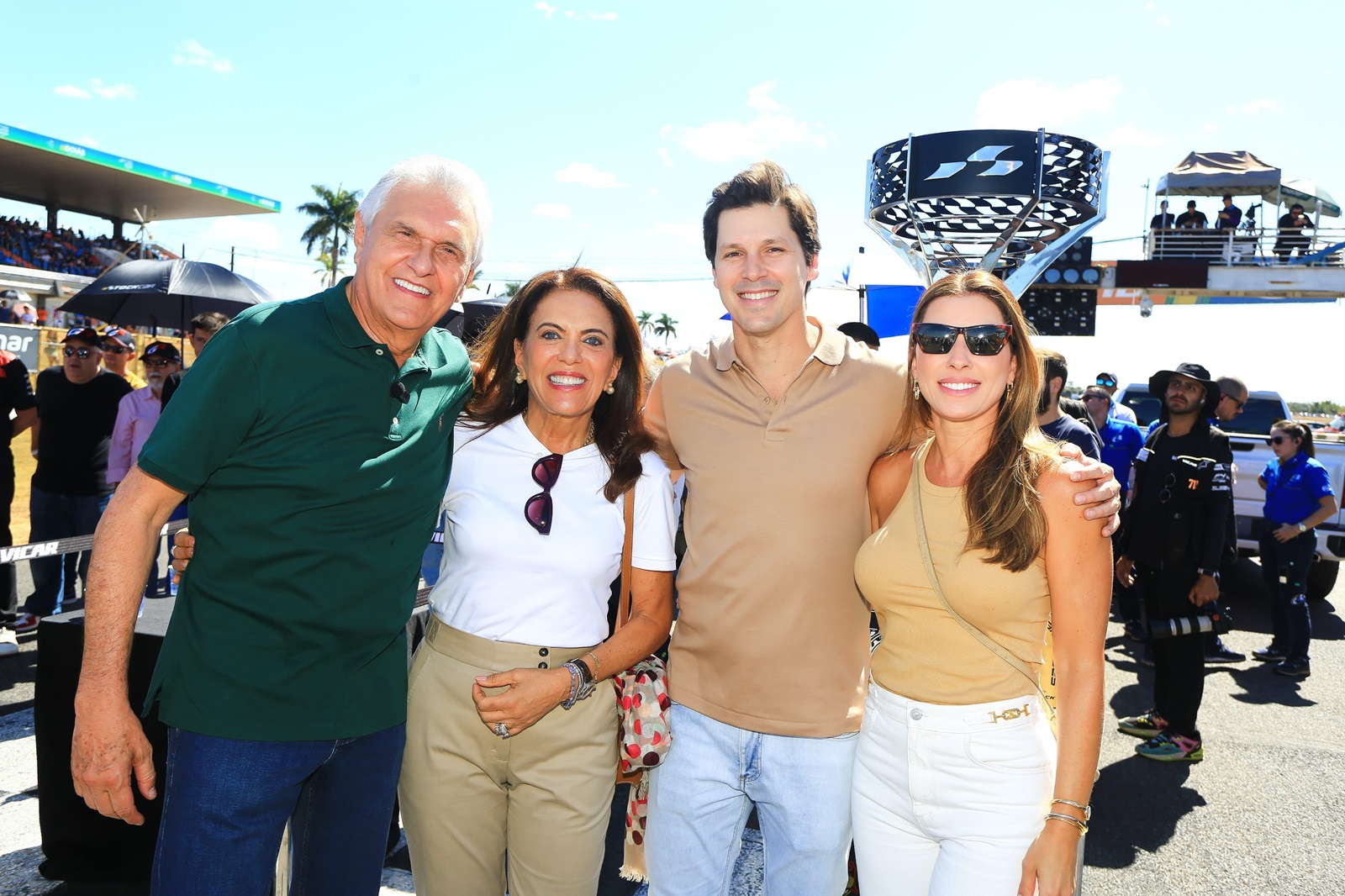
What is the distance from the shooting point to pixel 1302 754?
532 centimetres

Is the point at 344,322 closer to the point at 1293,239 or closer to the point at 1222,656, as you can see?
the point at 1222,656

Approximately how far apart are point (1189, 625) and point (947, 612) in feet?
13.2

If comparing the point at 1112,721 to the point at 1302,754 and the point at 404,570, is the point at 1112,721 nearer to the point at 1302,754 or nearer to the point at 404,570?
the point at 1302,754

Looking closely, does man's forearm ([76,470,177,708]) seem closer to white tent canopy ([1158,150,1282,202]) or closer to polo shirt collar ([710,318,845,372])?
polo shirt collar ([710,318,845,372])

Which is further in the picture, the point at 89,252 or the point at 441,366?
the point at 89,252

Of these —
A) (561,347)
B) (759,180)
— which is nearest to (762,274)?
(759,180)

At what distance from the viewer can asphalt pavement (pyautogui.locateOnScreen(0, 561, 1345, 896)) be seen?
3713mm

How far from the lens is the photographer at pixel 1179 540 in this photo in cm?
520

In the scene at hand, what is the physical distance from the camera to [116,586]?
5.66ft

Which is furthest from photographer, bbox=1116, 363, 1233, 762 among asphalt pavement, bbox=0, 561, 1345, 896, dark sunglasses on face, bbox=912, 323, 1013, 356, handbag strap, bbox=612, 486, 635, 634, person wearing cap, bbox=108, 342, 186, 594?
person wearing cap, bbox=108, 342, 186, 594

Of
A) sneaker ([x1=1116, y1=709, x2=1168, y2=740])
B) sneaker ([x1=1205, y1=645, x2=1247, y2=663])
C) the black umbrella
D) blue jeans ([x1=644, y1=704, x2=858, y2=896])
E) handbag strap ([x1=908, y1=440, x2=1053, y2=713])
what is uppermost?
the black umbrella

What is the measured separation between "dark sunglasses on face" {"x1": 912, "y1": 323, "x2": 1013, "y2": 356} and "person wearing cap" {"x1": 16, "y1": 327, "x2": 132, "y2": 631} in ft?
23.1

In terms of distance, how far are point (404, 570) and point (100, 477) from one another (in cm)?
615

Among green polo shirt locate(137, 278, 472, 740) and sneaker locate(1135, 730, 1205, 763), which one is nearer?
green polo shirt locate(137, 278, 472, 740)
